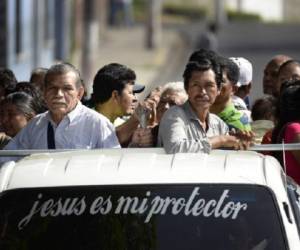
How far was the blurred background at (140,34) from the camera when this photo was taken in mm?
27909

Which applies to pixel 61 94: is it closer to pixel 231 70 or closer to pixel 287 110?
pixel 287 110

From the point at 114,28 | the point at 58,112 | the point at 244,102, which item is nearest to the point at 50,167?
the point at 58,112

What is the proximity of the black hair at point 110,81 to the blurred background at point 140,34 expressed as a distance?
1554cm

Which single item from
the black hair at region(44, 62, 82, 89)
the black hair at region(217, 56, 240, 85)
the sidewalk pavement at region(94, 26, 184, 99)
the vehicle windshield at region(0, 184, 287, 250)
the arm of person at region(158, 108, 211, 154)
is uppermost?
the black hair at region(44, 62, 82, 89)

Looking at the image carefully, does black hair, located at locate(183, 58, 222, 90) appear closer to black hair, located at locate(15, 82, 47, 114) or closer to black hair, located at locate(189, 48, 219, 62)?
black hair, located at locate(189, 48, 219, 62)

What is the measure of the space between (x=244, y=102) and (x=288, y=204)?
177 inches

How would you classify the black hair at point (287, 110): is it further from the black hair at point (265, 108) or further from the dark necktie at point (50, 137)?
the black hair at point (265, 108)

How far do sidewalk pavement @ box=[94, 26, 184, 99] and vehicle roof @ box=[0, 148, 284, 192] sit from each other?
26.9 metres

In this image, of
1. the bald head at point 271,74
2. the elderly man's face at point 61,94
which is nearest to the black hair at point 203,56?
the elderly man's face at point 61,94

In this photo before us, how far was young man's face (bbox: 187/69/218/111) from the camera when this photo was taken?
789cm

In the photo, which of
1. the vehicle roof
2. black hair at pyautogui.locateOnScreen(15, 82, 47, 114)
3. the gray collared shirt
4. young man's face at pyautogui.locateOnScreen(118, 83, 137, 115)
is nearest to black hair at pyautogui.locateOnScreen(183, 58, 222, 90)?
the gray collared shirt

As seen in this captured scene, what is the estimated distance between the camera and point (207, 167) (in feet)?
21.4

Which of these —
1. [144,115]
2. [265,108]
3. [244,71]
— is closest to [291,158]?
[144,115]

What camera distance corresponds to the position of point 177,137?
7570 mm
